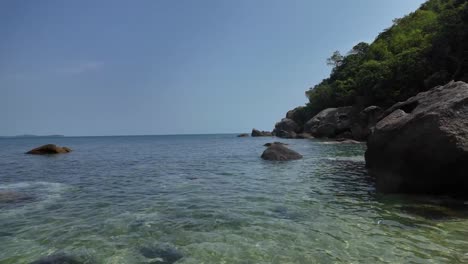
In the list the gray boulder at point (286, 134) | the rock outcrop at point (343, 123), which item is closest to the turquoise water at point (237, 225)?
the rock outcrop at point (343, 123)

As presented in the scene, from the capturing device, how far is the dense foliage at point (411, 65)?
3916 cm

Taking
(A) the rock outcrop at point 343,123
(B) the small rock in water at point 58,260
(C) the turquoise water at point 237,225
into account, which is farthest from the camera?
(A) the rock outcrop at point 343,123

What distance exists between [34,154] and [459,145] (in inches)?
1779

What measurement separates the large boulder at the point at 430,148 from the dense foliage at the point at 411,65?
101ft

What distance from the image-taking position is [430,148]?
435 inches

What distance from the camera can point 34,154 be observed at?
41.1 m

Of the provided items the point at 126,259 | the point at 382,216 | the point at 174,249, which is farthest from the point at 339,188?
the point at 126,259

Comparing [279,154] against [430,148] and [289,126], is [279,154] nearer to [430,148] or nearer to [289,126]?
[430,148]

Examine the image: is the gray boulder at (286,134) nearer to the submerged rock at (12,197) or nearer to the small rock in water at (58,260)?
the submerged rock at (12,197)

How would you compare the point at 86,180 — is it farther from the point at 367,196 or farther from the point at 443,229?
the point at 443,229

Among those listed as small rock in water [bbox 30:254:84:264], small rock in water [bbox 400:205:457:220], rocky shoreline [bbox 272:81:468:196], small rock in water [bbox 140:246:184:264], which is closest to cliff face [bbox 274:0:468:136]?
rocky shoreline [bbox 272:81:468:196]

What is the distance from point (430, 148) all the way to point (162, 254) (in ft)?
31.4

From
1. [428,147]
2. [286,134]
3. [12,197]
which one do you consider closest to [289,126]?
[286,134]

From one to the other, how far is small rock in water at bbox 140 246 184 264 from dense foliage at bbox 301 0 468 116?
135ft
